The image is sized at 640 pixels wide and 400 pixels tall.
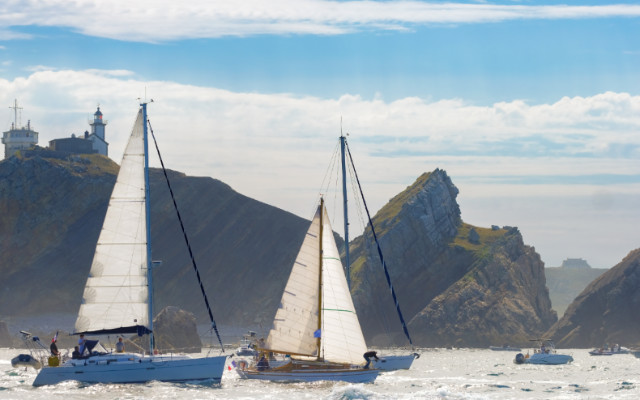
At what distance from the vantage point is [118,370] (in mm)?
54031

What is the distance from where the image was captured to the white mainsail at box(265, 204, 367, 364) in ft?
195

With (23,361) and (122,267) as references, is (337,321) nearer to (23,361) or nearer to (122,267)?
(122,267)

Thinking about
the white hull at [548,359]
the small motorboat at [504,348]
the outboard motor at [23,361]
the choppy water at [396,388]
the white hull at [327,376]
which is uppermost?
the small motorboat at [504,348]

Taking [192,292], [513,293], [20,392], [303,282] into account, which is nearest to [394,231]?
[513,293]

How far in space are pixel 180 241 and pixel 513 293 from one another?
223 ft

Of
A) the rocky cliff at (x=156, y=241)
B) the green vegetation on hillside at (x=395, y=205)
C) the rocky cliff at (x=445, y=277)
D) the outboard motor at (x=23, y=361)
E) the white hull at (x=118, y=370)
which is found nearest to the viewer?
the white hull at (x=118, y=370)

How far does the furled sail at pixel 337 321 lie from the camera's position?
59406mm

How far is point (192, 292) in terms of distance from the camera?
17612cm

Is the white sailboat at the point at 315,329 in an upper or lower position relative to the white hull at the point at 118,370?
A: upper

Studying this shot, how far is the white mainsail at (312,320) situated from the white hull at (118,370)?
736 cm

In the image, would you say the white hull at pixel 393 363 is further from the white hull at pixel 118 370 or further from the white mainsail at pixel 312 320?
the white hull at pixel 118 370

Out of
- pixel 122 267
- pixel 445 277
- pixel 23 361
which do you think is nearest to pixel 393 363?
pixel 122 267

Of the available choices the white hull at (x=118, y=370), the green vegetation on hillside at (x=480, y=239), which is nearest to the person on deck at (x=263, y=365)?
the white hull at (x=118, y=370)

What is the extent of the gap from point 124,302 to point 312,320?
39.0 feet
